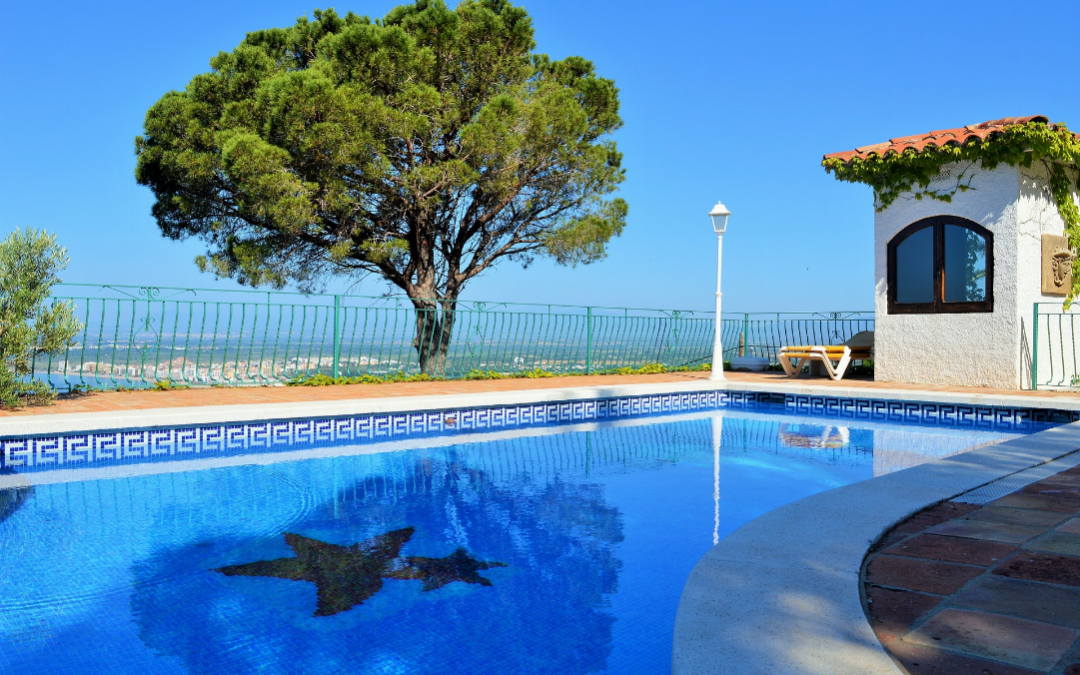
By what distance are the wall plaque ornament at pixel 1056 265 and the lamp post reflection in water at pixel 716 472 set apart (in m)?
4.62

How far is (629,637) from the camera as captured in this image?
217 centimetres

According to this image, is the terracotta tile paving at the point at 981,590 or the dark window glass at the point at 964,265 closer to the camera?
the terracotta tile paving at the point at 981,590

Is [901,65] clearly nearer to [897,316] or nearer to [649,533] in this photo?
[897,316]

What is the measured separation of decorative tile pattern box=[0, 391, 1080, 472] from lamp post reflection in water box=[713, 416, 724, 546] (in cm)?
100

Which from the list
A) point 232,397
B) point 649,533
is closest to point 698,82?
point 232,397

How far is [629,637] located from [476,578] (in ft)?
2.39

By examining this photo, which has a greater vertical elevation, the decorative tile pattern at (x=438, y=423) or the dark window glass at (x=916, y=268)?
the dark window glass at (x=916, y=268)

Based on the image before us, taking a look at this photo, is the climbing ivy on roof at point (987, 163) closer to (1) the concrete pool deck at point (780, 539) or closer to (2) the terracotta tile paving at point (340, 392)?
(2) the terracotta tile paving at point (340, 392)

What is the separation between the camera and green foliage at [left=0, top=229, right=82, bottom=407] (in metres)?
6.09

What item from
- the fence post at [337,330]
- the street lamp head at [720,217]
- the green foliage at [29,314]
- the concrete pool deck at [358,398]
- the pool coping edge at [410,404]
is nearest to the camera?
the pool coping edge at [410,404]

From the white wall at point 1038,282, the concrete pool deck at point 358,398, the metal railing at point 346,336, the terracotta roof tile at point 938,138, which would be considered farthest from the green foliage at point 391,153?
the white wall at point 1038,282

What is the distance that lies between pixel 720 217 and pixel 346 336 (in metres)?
5.30

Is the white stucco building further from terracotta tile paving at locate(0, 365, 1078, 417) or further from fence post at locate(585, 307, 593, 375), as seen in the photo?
fence post at locate(585, 307, 593, 375)

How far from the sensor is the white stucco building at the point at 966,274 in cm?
838
